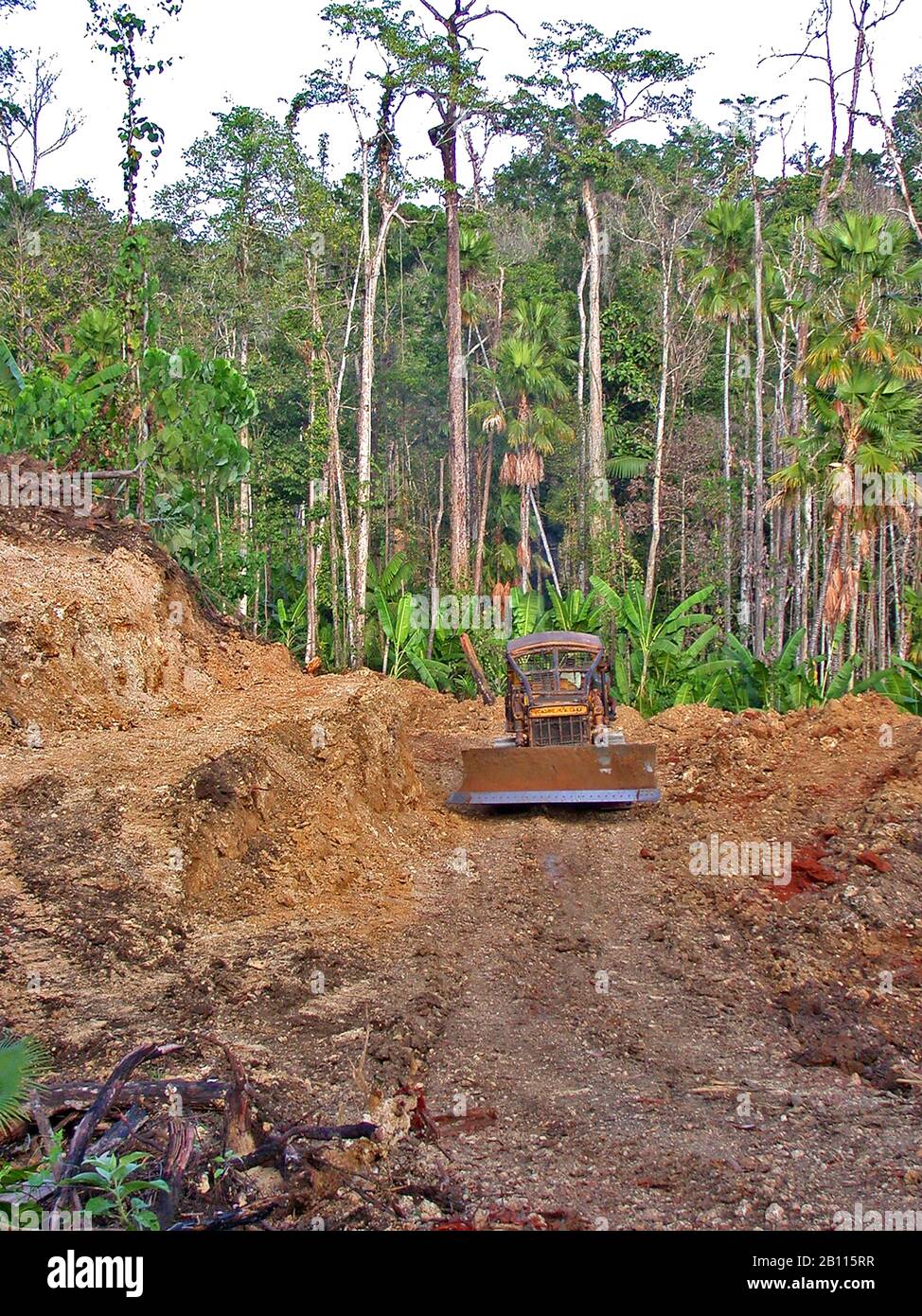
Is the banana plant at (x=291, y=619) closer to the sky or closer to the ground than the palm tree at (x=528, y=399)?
closer to the ground

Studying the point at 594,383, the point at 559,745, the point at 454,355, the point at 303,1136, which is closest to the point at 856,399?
the point at 454,355

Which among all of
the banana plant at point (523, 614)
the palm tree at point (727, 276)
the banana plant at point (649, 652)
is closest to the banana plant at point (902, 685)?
the banana plant at point (649, 652)

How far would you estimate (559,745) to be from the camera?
49.5 feet

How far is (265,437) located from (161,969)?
33.1m

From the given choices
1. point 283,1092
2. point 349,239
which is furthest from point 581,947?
point 349,239

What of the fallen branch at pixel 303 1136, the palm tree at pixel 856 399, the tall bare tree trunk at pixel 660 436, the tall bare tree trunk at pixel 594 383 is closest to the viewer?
the fallen branch at pixel 303 1136

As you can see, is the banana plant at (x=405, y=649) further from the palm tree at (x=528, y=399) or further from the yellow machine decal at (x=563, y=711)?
the yellow machine decal at (x=563, y=711)

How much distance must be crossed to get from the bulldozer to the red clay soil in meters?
0.48

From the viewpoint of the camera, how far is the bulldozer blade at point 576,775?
14164mm

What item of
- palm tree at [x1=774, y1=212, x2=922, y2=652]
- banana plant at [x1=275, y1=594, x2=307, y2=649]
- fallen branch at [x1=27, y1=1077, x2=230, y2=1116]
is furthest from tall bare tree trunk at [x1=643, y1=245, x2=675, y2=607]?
fallen branch at [x1=27, y1=1077, x2=230, y2=1116]

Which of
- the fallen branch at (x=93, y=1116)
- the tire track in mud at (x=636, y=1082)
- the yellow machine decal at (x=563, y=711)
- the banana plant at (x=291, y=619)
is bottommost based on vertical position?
the tire track in mud at (x=636, y=1082)

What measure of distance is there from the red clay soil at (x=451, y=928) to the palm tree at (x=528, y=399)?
25.9m

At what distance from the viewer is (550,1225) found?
5047mm
